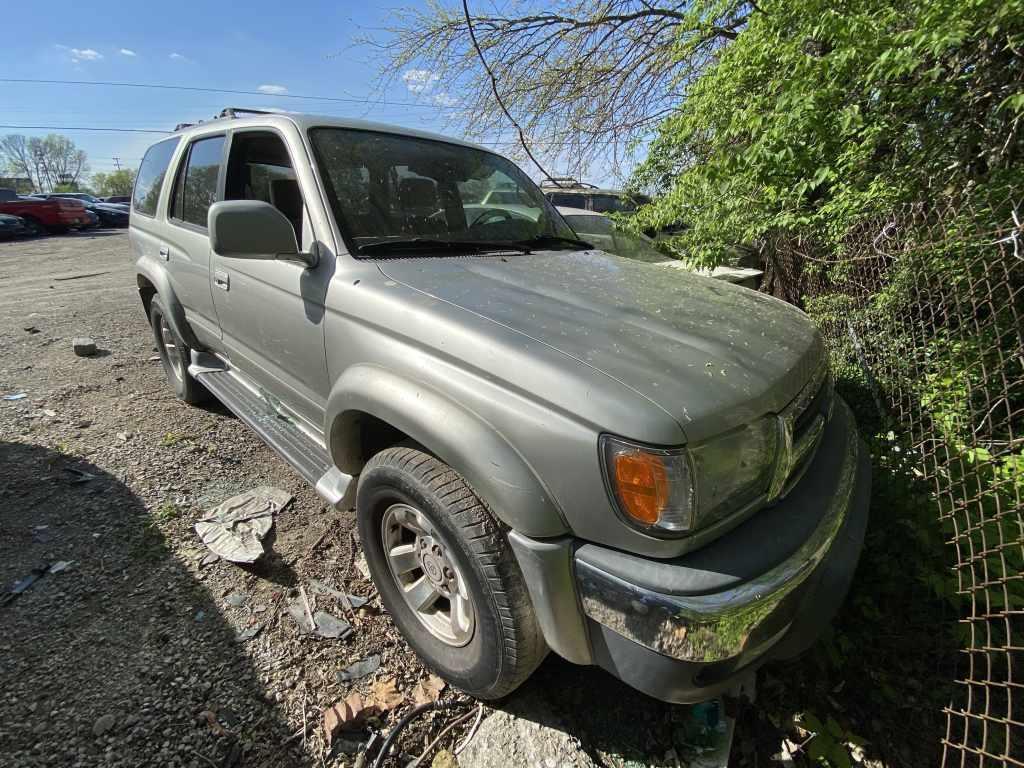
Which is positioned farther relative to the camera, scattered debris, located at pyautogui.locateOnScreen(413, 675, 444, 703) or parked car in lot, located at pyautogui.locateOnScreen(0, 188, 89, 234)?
parked car in lot, located at pyautogui.locateOnScreen(0, 188, 89, 234)

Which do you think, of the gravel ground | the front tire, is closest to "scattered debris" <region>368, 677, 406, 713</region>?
the gravel ground

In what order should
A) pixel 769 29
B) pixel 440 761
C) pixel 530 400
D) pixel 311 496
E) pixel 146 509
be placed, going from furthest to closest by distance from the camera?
pixel 769 29, pixel 311 496, pixel 146 509, pixel 440 761, pixel 530 400

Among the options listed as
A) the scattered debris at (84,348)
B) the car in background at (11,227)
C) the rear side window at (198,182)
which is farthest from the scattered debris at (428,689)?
the car in background at (11,227)

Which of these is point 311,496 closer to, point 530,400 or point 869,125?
point 530,400

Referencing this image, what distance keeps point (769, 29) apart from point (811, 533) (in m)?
3.34

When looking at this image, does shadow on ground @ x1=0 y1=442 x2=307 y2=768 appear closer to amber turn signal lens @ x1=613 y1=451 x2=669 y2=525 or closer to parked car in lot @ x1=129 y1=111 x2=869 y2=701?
parked car in lot @ x1=129 y1=111 x2=869 y2=701

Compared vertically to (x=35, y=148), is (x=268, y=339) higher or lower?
lower

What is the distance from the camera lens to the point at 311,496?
10.2 ft

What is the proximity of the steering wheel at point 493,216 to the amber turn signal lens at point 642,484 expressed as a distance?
1.69 metres

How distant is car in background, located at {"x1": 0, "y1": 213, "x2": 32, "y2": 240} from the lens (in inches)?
653

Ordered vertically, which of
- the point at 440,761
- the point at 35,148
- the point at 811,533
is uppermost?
the point at 35,148

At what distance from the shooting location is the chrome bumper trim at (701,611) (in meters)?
1.28

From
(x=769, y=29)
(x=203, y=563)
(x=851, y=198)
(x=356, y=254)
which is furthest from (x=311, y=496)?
(x=769, y=29)

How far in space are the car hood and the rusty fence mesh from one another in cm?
103
